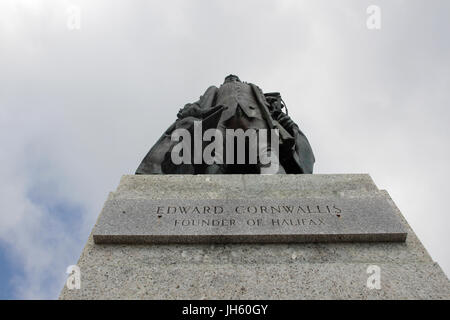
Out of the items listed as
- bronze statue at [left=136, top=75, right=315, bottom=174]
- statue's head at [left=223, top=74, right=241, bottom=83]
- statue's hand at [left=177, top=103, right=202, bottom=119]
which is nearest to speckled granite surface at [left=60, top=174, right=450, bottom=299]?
bronze statue at [left=136, top=75, right=315, bottom=174]

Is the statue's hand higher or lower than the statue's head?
lower

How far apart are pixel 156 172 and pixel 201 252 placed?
2.54 meters

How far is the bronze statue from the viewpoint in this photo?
6.65m

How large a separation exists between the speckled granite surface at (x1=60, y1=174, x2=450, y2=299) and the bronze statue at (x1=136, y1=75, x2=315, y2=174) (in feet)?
7.29

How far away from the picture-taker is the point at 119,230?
430 centimetres

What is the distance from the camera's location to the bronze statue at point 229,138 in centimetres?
665

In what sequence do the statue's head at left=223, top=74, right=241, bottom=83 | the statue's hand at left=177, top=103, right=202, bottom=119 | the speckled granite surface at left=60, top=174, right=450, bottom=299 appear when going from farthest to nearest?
1. the statue's head at left=223, top=74, right=241, bottom=83
2. the statue's hand at left=177, top=103, right=202, bottom=119
3. the speckled granite surface at left=60, top=174, right=450, bottom=299

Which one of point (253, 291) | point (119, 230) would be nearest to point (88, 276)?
point (119, 230)

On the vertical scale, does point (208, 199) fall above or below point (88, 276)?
above

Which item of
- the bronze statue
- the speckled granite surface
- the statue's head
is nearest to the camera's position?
the speckled granite surface

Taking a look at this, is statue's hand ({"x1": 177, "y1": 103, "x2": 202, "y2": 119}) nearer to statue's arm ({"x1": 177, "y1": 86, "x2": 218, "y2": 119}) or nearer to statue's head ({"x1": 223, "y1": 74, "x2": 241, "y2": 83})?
statue's arm ({"x1": 177, "y1": 86, "x2": 218, "y2": 119})

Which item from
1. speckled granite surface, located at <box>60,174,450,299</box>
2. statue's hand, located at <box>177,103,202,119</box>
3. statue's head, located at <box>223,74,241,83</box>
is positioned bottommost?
speckled granite surface, located at <box>60,174,450,299</box>

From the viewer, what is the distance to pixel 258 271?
3.88m

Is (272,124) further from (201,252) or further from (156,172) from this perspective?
(201,252)
